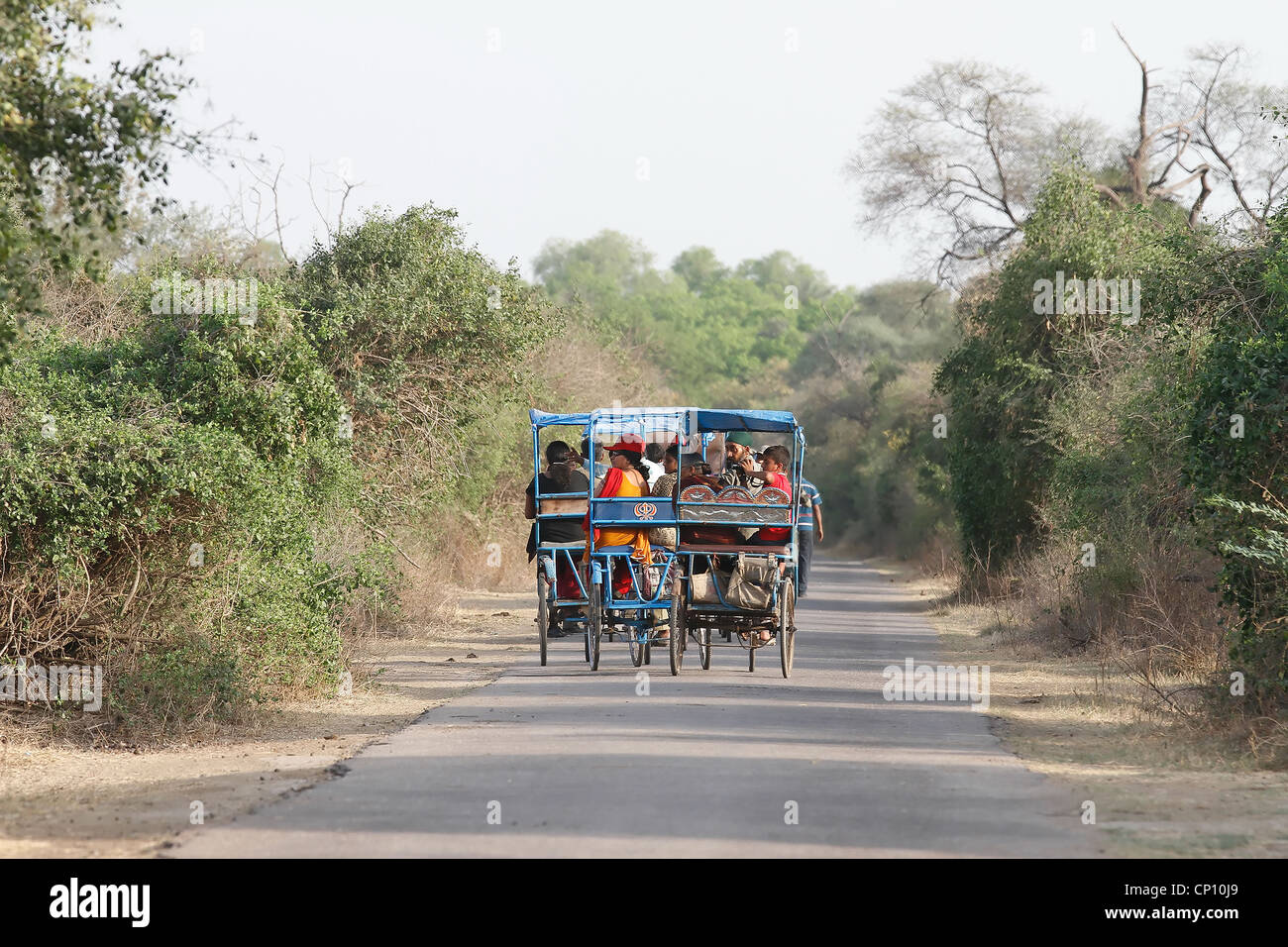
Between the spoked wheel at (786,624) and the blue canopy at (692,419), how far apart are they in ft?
6.46

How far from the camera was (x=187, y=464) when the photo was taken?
12867 millimetres

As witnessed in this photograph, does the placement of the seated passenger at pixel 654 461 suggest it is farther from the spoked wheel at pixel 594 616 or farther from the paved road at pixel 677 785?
the paved road at pixel 677 785

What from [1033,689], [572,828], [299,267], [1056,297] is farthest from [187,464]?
[1056,297]

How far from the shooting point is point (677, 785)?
9578 millimetres

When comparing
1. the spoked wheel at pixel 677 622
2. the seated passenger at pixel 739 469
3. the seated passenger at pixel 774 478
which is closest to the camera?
the spoked wheel at pixel 677 622

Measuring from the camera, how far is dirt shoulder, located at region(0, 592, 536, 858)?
8.55 meters

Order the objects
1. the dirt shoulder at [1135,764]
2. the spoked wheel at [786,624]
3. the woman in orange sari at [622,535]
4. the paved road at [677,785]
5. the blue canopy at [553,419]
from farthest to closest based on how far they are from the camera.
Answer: the blue canopy at [553,419]
the woman in orange sari at [622,535]
the spoked wheel at [786,624]
the dirt shoulder at [1135,764]
the paved road at [677,785]

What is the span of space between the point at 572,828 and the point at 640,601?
8002 mm

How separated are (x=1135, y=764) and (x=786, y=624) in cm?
536

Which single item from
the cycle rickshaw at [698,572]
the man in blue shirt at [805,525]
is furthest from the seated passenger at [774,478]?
the man in blue shirt at [805,525]

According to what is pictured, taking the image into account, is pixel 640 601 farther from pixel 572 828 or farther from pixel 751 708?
pixel 572 828

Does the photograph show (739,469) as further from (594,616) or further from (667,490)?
(594,616)

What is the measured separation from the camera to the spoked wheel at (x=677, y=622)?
51.8 ft

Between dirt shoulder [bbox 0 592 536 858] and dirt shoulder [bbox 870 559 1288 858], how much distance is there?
5.07 metres
